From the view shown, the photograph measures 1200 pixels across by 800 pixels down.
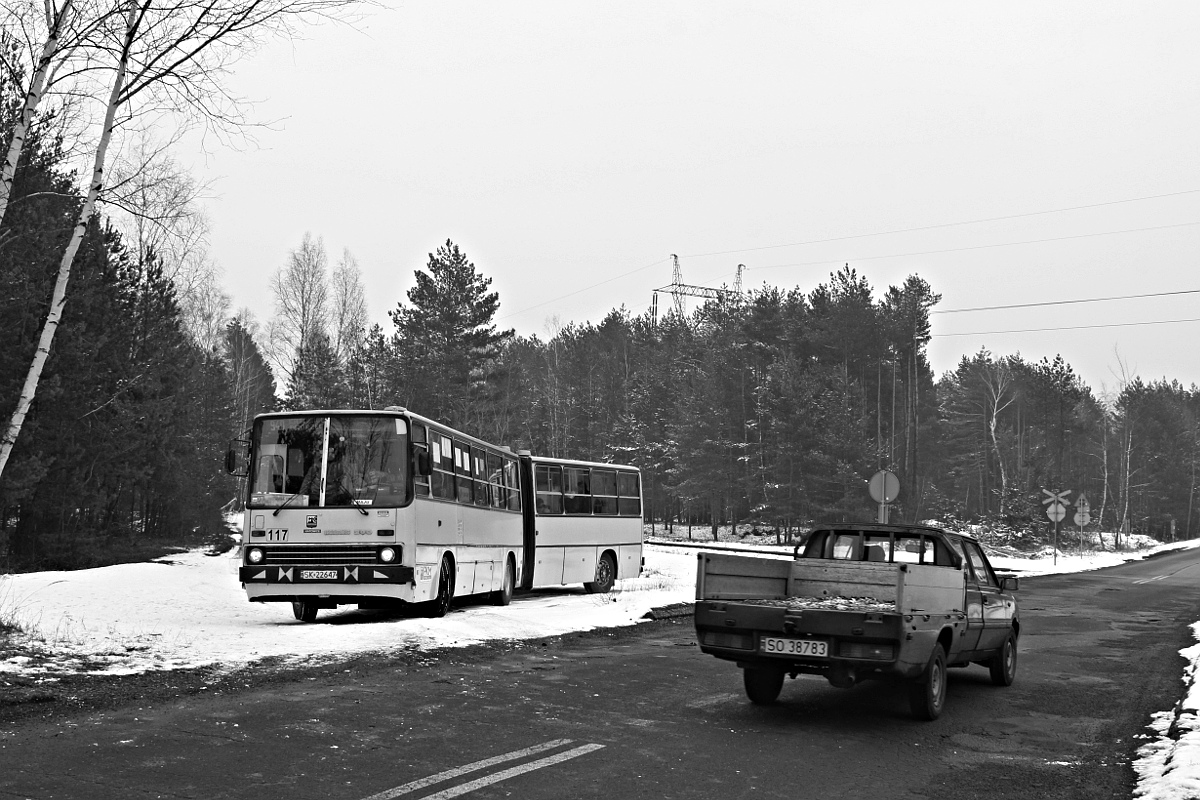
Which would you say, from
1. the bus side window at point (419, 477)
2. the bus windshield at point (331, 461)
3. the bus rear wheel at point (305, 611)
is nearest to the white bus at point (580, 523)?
the bus side window at point (419, 477)

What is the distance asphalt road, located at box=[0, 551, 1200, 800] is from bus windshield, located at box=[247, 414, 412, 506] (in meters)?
3.99

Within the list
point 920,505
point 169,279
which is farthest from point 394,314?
point 920,505

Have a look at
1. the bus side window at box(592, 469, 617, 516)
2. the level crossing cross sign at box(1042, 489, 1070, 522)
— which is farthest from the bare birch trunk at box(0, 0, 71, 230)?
the level crossing cross sign at box(1042, 489, 1070, 522)

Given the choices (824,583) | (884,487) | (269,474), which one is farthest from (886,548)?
(884,487)

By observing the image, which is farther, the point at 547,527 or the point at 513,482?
the point at 547,527

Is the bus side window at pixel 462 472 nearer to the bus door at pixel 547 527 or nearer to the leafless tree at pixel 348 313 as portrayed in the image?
the bus door at pixel 547 527

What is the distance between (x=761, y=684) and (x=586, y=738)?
234cm

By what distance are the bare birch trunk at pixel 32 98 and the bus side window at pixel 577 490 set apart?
13.9m

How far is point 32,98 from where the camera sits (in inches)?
460

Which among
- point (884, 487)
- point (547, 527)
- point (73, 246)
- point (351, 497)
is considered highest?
point (73, 246)

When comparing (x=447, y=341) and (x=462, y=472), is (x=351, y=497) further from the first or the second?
(x=447, y=341)

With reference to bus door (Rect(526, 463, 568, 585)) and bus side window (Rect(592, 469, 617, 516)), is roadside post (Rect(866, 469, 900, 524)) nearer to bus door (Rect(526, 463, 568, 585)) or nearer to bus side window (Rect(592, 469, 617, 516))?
bus side window (Rect(592, 469, 617, 516))

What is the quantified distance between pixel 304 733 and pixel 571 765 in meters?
2.07

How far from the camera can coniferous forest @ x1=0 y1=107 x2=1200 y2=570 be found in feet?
91.9
